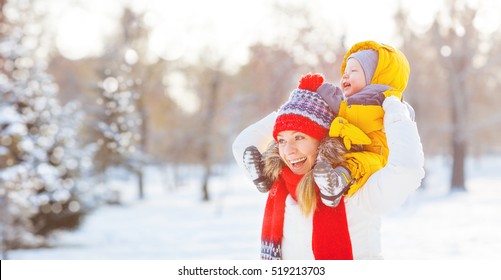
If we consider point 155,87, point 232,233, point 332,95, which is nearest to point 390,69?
point 332,95

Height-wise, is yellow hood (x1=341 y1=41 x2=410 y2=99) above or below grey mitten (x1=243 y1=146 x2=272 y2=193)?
above

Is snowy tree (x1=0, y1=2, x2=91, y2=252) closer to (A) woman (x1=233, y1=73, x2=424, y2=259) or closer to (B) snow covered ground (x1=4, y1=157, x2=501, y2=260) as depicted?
(B) snow covered ground (x1=4, y1=157, x2=501, y2=260)

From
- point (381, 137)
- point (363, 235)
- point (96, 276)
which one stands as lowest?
point (96, 276)

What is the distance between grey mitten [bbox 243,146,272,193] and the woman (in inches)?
2.6

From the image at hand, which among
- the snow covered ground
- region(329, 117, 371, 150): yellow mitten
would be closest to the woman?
region(329, 117, 371, 150): yellow mitten

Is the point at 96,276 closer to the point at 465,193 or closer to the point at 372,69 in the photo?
the point at 372,69

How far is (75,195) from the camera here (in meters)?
11.1

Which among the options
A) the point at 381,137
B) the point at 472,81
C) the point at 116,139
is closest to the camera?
the point at 381,137

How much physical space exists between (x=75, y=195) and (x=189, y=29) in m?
12.8

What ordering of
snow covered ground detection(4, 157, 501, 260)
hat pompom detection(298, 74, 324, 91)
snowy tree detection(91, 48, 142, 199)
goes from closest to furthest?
1. hat pompom detection(298, 74, 324, 91)
2. snow covered ground detection(4, 157, 501, 260)
3. snowy tree detection(91, 48, 142, 199)

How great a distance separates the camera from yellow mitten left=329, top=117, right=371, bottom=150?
2135mm

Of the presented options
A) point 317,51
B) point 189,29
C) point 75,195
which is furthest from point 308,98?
point 189,29

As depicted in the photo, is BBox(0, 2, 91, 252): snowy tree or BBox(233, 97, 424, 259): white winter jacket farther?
BBox(0, 2, 91, 252): snowy tree

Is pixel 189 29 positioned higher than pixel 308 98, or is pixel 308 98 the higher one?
pixel 189 29
